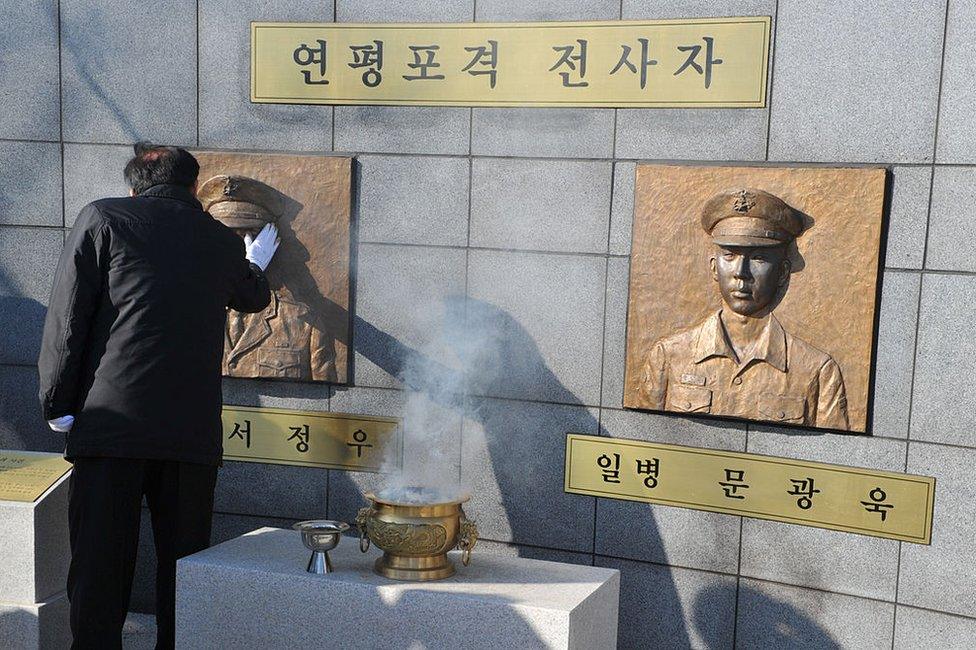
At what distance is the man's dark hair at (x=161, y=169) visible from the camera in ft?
13.8

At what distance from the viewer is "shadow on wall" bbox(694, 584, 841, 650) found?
4.45m

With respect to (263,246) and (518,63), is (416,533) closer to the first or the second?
(263,246)

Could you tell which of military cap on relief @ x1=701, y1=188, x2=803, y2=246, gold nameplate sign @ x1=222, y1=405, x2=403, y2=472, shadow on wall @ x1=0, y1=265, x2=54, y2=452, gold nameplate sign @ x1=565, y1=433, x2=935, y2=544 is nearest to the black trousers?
gold nameplate sign @ x1=222, y1=405, x2=403, y2=472

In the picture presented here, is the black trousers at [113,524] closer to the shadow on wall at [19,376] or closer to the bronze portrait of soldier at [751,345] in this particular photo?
the shadow on wall at [19,376]

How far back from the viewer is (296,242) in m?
5.06

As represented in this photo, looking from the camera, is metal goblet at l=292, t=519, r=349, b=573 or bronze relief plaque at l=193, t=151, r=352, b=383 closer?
metal goblet at l=292, t=519, r=349, b=573

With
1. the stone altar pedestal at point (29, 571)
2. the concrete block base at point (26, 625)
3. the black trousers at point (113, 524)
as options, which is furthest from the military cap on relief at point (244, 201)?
the concrete block base at point (26, 625)

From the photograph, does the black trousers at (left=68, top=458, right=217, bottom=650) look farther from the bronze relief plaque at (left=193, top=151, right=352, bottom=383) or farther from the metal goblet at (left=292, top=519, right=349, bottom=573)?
the bronze relief plaque at (left=193, top=151, right=352, bottom=383)

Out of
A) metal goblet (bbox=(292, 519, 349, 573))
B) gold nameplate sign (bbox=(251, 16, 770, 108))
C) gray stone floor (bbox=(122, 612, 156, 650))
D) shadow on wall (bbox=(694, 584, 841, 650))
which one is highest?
gold nameplate sign (bbox=(251, 16, 770, 108))

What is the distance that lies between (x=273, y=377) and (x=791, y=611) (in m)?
2.45

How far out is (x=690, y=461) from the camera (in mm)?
4555

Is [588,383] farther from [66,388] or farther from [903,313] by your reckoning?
[66,388]

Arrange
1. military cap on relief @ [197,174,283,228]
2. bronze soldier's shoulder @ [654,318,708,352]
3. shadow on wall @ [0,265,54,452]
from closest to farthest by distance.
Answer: bronze soldier's shoulder @ [654,318,708,352], military cap on relief @ [197,174,283,228], shadow on wall @ [0,265,54,452]

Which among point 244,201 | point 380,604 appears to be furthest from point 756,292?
point 244,201
